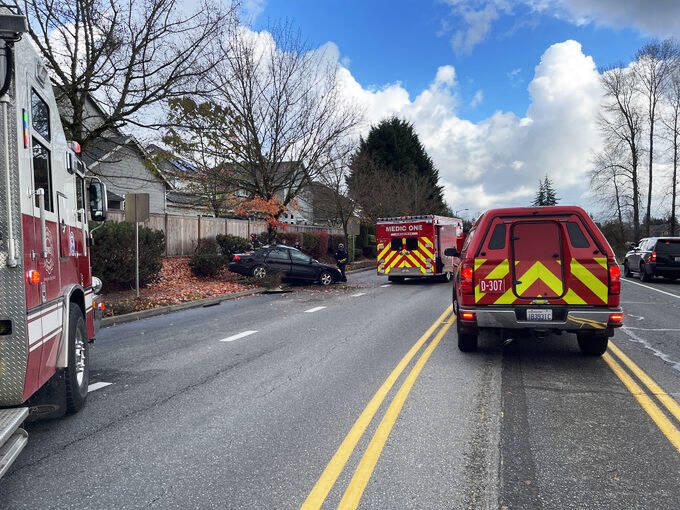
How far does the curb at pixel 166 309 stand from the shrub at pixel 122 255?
1.82m

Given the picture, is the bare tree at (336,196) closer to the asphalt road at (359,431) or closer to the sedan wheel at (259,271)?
the sedan wheel at (259,271)

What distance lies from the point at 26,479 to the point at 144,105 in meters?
13.2

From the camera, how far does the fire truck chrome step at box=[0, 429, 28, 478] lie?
2.80 metres

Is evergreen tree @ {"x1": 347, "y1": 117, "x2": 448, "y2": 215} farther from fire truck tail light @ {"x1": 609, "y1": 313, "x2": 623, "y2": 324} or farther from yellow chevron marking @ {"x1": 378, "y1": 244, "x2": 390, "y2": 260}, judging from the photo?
fire truck tail light @ {"x1": 609, "y1": 313, "x2": 623, "y2": 324}

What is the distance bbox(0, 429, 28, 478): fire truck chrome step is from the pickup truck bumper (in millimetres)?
5025

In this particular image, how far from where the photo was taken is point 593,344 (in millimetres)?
6824

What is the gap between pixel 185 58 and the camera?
1485 cm

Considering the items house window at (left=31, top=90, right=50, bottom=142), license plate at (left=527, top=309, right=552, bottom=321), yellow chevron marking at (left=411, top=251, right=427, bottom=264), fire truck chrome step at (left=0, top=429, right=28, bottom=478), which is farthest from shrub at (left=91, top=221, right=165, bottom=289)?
license plate at (left=527, top=309, right=552, bottom=321)

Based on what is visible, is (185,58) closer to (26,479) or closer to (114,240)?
(114,240)

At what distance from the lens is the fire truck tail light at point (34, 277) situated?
11.6ft

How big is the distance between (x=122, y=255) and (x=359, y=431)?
36.2 ft

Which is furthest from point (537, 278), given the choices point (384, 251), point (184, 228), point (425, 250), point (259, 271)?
point (184, 228)

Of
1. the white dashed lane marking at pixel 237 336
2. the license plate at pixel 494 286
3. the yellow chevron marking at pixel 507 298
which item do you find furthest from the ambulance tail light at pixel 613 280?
the white dashed lane marking at pixel 237 336

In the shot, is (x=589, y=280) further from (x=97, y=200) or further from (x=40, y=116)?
(x=97, y=200)
